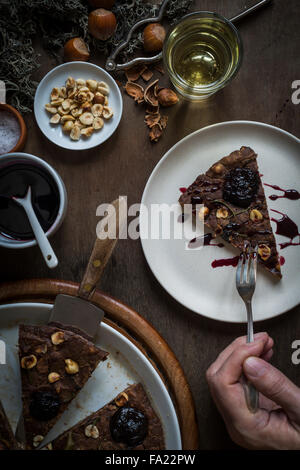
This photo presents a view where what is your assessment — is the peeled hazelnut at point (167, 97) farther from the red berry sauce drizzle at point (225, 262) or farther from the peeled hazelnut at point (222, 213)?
the red berry sauce drizzle at point (225, 262)

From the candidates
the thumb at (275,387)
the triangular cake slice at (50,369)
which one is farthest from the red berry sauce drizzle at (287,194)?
the triangular cake slice at (50,369)

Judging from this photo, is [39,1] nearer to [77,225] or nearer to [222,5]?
[222,5]

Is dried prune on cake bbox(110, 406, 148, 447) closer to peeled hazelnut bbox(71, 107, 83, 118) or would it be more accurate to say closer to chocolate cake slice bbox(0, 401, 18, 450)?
chocolate cake slice bbox(0, 401, 18, 450)

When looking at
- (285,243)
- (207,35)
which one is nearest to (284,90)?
(207,35)

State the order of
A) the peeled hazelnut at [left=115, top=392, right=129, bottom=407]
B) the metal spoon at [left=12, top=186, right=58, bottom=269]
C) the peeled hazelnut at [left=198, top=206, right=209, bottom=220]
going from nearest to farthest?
the metal spoon at [left=12, top=186, right=58, bottom=269] → the peeled hazelnut at [left=115, top=392, right=129, bottom=407] → the peeled hazelnut at [left=198, top=206, right=209, bottom=220]

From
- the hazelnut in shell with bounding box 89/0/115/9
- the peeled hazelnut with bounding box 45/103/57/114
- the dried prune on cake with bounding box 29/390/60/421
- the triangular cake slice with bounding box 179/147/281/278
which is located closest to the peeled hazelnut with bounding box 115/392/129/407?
the dried prune on cake with bounding box 29/390/60/421
